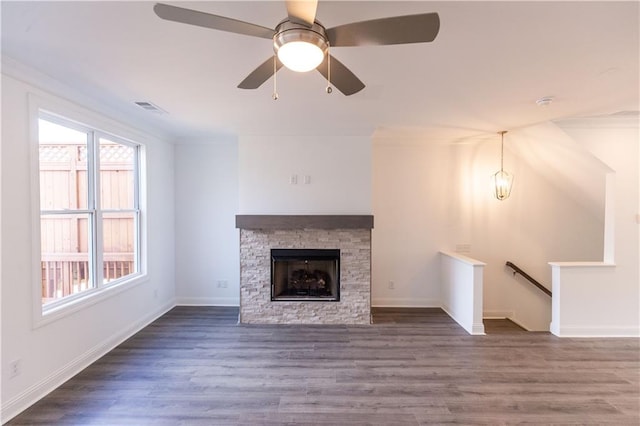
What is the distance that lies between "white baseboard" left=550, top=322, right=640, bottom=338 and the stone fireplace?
7.62 feet

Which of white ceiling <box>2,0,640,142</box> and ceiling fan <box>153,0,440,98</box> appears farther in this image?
white ceiling <box>2,0,640,142</box>

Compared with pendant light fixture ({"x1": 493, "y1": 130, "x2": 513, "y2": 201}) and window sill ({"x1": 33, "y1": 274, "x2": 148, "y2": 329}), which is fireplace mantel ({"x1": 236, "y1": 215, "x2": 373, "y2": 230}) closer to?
window sill ({"x1": 33, "y1": 274, "x2": 148, "y2": 329})

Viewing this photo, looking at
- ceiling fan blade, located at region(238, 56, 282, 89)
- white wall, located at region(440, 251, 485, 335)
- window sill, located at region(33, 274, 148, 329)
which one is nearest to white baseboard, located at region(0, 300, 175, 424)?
window sill, located at region(33, 274, 148, 329)

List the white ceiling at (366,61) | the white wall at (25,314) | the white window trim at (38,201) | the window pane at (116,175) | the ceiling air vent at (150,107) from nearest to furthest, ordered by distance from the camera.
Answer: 1. the white ceiling at (366,61)
2. the white wall at (25,314)
3. the white window trim at (38,201)
4. the ceiling air vent at (150,107)
5. the window pane at (116,175)

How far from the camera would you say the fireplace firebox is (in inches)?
159

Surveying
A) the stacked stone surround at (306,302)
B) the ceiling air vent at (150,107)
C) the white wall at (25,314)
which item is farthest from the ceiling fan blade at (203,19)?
the stacked stone surround at (306,302)

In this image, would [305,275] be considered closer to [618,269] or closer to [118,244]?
[118,244]

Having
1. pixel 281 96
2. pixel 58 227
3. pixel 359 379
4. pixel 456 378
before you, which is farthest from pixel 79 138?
pixel 456 378

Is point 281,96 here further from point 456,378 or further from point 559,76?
point 456,378

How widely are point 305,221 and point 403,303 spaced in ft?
6.90

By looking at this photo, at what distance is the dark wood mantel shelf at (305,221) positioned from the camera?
394 cm

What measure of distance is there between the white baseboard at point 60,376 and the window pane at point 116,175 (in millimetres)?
1466

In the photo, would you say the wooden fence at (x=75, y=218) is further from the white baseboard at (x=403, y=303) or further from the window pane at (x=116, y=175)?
the white baseboard at (x=403, y=303)

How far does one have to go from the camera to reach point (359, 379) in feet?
8.69
